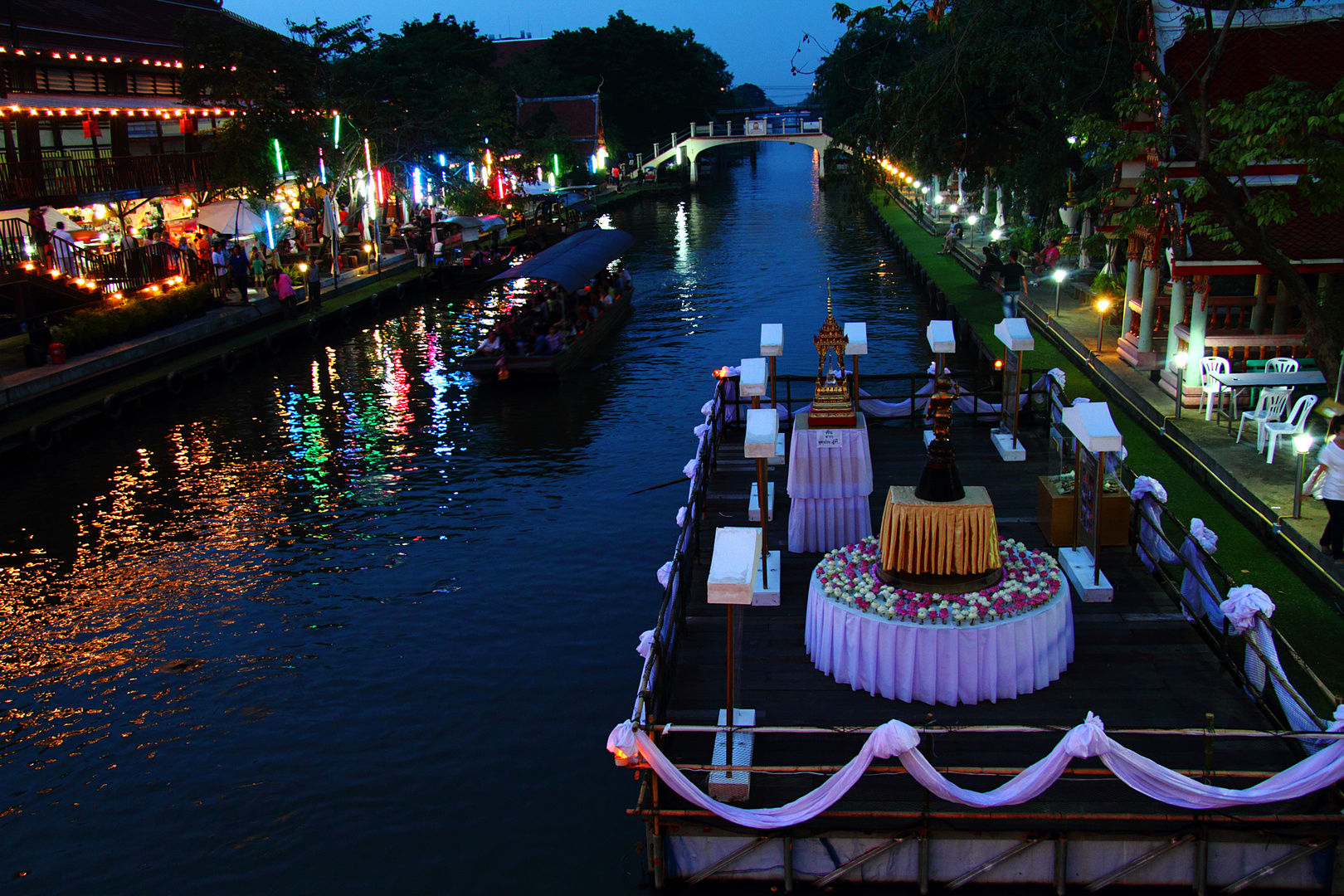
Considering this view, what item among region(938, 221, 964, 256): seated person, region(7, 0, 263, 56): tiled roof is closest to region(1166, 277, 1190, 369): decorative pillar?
region(938, 221, 964, 256): seated person

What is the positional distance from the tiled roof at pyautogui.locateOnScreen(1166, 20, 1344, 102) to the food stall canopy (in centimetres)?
3028

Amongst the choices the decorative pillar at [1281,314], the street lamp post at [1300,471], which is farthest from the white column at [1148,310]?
the street lamp post at [1300,471]

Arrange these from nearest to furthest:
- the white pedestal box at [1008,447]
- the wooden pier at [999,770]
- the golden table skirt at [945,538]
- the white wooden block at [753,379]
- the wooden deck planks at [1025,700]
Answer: the wooden pier at [999,770] → the wooden deck planks at [1025,700] → the golden table skirt at [945,538] → the white wooden block at [753,379] → the white pedestal box at [1008,447]

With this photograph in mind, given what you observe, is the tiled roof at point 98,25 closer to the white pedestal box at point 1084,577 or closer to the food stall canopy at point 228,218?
the food stall canopy at point 228,218

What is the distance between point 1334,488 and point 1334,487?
13mm

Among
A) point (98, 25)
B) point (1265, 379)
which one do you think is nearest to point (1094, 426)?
point (1265, 379)

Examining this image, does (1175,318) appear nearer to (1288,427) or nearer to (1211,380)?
(1211,380)

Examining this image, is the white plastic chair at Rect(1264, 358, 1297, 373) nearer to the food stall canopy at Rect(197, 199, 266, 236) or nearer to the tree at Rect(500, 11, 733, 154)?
the food stall canopy at Rect(197, 199, 266, 236)

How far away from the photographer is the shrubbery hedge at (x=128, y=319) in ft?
90.4

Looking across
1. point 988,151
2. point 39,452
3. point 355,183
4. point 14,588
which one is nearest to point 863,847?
point 14,588

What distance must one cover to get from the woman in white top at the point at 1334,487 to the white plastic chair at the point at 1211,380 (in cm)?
573

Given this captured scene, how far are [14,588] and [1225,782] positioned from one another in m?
16.5

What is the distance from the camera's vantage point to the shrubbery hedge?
2756cm

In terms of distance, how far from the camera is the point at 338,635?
14.2 m
